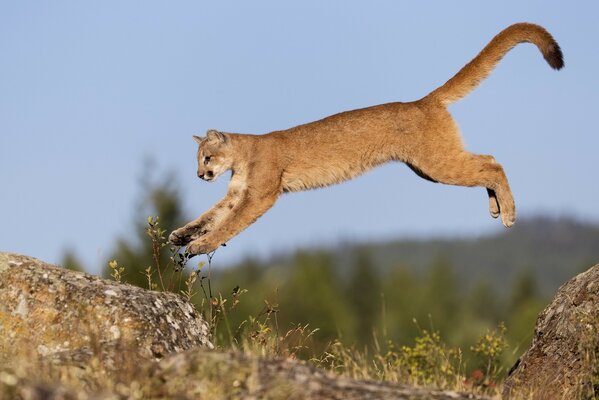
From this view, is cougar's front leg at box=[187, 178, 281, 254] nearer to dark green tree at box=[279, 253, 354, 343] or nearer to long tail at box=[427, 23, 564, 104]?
long tail at box=[427, 23, 564, 104]

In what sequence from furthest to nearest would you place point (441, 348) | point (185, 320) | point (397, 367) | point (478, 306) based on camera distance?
point (478, 306)
point (441, 348)
point (397, 367)
point (185, 320)

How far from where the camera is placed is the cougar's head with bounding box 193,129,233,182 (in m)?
11.4

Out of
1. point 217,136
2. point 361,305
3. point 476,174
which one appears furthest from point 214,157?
point 361,305

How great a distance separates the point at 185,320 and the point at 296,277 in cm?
7172

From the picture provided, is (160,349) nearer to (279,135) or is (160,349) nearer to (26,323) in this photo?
(26,323)

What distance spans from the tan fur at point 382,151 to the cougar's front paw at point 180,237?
266 millimetres

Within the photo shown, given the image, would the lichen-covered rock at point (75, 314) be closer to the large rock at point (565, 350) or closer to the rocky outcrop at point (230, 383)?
the rocky outcrop at point (230, 383)

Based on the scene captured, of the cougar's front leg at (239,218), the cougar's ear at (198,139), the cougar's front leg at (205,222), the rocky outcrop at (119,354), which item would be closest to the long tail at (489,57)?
the cougar's front leg at (239,218)

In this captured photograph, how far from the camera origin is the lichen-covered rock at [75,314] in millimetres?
6934

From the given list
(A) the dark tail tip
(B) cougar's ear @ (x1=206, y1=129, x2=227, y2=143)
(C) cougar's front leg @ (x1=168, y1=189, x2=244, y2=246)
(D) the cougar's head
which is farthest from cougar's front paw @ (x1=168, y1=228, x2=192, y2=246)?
(A) the dark tail tip

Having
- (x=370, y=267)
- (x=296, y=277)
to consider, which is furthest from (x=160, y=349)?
(x=370, y=267)

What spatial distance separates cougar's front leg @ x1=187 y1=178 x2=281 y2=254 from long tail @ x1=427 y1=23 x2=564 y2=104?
222 centimetres

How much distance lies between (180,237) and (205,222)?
16.2 inches

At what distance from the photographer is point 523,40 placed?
11.1m
